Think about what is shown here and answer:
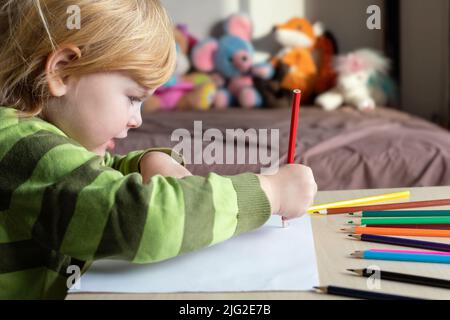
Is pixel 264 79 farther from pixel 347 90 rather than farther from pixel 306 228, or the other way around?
pixel 306 228

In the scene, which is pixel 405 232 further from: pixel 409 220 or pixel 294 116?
pixel 294 116

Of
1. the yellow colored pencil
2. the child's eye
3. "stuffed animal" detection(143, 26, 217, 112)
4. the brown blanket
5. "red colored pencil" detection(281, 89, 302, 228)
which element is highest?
the child's eye

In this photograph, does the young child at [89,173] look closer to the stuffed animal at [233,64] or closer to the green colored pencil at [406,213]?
the green colored pencil at [406,213]

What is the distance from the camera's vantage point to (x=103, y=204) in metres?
0.58

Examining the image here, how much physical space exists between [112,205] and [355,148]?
1.28 metres

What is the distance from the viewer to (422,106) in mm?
2854

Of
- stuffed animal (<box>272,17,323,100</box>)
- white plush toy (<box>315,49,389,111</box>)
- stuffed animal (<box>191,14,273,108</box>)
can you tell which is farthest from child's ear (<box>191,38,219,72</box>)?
white plush toy (<box>315,49,389,111</box>)

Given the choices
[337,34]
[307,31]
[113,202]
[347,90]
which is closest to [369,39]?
[337,34]

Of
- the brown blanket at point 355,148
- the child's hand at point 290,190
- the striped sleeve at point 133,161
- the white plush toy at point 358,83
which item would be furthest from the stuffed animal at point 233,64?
the child's hand at point 290,190

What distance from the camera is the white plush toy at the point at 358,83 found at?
2475mm

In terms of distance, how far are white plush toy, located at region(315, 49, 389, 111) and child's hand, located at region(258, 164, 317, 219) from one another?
1.84 m

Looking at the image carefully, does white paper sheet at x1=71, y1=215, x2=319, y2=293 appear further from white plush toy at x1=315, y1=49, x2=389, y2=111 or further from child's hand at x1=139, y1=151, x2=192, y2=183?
white plush toy at x1=315, y1=49, x2=389, y2=111

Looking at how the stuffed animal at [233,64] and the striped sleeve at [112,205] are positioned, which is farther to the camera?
the stuffed animal at [233,64]

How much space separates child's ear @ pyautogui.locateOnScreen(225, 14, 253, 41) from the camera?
2797 mm
